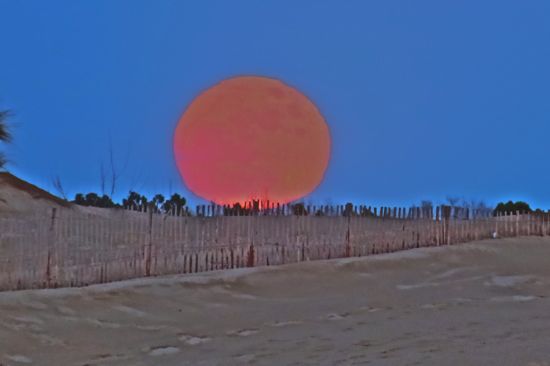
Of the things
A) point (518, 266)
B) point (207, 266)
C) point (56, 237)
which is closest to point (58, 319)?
point (56, 237)

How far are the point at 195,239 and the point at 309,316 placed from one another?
154 inches

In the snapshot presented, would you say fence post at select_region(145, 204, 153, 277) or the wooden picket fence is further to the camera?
fence post at select_region(145, 204, 153, 277)

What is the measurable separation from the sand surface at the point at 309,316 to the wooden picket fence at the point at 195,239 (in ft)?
1.96

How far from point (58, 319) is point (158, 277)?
2820 millimetres

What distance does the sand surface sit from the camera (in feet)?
22.0

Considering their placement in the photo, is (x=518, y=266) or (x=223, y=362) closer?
(x=223, y=362)

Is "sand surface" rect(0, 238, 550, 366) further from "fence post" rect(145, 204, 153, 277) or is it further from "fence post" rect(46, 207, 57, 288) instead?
"fence post" rect(46, 207, 57, 288)

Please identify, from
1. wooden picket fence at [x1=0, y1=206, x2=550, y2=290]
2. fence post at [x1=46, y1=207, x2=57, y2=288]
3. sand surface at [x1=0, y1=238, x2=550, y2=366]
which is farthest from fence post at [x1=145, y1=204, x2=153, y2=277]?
fence post at [x1=46, y1=207, x2=57, y2=288]

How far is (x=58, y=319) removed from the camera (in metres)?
8.84

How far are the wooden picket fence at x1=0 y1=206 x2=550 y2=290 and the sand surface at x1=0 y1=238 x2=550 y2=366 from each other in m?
0.60

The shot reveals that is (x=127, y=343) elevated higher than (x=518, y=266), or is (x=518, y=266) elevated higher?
(x=518, y=266)

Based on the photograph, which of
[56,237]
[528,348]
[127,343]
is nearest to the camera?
[528,348]

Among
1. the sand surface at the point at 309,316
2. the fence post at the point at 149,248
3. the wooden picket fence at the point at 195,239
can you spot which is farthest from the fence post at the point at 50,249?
the fence post at the point at 149,248

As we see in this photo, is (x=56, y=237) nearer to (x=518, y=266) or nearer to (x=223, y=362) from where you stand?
(x=223, y=362)
